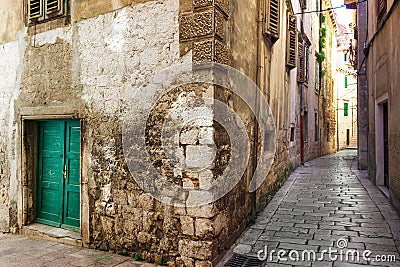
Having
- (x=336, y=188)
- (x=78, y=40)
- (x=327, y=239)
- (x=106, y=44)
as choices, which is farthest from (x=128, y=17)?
(x=336, y=188)

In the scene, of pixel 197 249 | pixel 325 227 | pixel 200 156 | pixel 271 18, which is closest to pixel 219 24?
pixel 200 156

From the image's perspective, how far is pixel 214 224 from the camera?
12.6 feet

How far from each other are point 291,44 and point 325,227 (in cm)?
546

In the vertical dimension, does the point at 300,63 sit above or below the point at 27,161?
above

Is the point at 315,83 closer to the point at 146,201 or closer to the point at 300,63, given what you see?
the point at 300,63

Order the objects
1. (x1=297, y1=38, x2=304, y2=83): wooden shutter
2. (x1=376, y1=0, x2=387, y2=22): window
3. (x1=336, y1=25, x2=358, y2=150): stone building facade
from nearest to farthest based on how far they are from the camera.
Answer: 1. (x1=376, y1=0, x2=387, y2=22): window
2. (x1=297, y1=38, x2=304, y2=83): wooden shutter
3. (x1=336, y1=25, x2=358, y2=150): stone building facade

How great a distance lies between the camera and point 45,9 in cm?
545

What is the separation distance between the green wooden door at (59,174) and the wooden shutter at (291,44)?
5756 mm

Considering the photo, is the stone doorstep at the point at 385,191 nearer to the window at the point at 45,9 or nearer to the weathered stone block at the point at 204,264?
the weathered stone block at the point at 204,264

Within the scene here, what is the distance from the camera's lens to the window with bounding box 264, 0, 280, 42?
5.89m

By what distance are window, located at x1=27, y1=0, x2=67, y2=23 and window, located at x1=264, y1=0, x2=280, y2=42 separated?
3409mm

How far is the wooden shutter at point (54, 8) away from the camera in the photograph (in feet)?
17.2

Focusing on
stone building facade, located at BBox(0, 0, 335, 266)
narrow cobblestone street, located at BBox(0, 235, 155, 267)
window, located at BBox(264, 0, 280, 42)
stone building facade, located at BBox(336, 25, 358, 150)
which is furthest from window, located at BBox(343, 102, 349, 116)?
narrow cobblestone street, located at BBox(0, 235, 155, 267)

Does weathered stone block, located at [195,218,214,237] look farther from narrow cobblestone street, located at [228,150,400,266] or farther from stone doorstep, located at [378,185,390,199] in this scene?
stone doorstep, located at [378,185,390,199]
